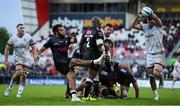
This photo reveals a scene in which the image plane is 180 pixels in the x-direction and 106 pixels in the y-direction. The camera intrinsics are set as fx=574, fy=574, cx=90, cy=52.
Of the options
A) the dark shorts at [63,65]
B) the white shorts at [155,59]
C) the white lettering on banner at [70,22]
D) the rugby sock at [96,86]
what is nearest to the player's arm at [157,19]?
the white shorts at [155,59]

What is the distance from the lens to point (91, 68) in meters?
16.3

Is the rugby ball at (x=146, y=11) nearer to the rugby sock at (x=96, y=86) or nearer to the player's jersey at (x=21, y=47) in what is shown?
the rugby sock at (x=96, y=86)

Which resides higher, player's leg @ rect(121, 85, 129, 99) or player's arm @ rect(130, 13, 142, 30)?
player's arm @ rect(130, 13, 142, 30)

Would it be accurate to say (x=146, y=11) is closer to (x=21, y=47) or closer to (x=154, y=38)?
(x=154, y=38)

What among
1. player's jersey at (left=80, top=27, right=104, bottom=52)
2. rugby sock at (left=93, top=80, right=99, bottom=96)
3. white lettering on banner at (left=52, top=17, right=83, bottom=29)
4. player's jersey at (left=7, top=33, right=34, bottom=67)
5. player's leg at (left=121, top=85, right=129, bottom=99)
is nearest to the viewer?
player's jersey at (left=80, top=27, right=104, bottom=52)

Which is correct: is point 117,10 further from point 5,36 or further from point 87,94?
point 87,94

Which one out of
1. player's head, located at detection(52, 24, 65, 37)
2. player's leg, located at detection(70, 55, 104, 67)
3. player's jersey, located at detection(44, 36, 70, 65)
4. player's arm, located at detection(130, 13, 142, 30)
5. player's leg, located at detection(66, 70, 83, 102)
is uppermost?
player's arm, located at detection(130, 13, 142, 30)

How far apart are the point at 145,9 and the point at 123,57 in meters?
30.5

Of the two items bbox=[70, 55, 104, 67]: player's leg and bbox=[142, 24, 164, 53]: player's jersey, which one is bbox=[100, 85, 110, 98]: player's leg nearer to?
bbox=[142, 24, 164, 53]: player's jersey

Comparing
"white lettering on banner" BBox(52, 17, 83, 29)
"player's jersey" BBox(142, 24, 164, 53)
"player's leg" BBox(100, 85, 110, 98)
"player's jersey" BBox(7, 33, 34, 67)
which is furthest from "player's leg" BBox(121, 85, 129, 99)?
"white lettering on banner" BBox(52, 17, 83, 29)

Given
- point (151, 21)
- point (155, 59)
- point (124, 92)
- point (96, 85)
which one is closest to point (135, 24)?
point (151, 21)

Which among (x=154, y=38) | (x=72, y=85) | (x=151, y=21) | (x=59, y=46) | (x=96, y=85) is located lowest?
(x=72, y=85)

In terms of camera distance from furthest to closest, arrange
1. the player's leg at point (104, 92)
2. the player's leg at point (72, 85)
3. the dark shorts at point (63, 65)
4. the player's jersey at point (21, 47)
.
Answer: the player's jersey at point (21, 47)
the player's leg at point (104, 92)
the dark shorts at point (63, 65)
the player's leg at point (72, 85)

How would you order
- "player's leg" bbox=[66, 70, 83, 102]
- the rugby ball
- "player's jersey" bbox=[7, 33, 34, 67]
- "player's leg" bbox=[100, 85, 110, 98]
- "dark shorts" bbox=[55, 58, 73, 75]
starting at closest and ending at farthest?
"player's leg" bbox=[66, 70, 83, 102]
the rugby ball
"dark shorts" bbox=[55, 58, 73, 75]
"player's leg" bbox=[100, 85, 110, 98]
"player's jersey" bbox=[7, 33, 34, 67]
